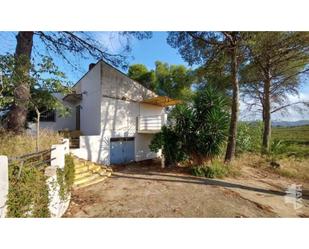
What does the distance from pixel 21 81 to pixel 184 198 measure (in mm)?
4807

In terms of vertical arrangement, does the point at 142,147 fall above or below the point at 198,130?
below

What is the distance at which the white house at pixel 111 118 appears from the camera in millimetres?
9219

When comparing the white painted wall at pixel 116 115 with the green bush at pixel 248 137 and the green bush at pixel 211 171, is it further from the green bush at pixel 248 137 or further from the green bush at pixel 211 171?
the green bush at pixel 248 137

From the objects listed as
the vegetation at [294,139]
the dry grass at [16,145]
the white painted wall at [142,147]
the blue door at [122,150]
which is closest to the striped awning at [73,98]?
the blue door at [122,150]

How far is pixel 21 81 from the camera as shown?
444 cm

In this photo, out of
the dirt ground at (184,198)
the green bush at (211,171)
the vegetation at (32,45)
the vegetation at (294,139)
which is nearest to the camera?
the dirt ground at (184,198)

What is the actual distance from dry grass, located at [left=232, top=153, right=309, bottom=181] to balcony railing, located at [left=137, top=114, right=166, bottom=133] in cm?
454

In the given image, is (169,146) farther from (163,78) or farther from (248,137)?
(163,78)

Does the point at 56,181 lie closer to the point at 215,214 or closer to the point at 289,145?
the point at 215,214

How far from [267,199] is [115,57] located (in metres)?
7.30

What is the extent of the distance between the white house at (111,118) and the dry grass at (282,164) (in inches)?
180

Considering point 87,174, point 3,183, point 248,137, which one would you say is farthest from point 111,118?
point 248,137
